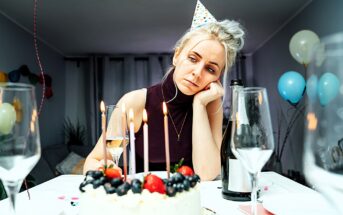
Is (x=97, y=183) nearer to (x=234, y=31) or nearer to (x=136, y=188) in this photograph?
(x=136, y=188)

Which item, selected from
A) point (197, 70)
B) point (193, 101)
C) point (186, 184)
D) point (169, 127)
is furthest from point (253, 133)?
point (169, 127)

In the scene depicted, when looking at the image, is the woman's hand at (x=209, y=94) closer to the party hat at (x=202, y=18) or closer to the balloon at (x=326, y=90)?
the party hat at (x=202, y=18)

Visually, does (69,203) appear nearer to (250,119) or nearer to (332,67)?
(250,119)

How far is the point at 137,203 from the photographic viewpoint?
1.98 feet

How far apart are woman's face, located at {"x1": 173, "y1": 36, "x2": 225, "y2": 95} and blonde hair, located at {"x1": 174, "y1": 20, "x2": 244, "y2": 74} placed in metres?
0.03

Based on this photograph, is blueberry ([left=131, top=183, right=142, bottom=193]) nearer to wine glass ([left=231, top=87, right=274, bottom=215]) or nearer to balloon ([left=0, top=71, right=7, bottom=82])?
wine glass ([left=231, top=87, right=274, bottom=215])

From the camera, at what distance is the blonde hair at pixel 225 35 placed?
4.55 feet

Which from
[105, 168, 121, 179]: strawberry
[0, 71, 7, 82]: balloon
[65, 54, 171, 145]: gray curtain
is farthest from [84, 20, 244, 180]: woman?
[65, 54, 171, 145]: gray curtain

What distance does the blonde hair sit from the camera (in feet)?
4.55

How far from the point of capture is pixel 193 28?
4.92 feet

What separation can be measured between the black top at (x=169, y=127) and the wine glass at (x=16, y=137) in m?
1.04

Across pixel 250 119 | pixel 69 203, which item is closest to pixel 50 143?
pixel 69 203

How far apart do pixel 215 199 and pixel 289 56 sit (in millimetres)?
3777

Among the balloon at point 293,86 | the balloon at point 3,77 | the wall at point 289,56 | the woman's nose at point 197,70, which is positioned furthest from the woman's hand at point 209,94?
the balloon at point 3,77
